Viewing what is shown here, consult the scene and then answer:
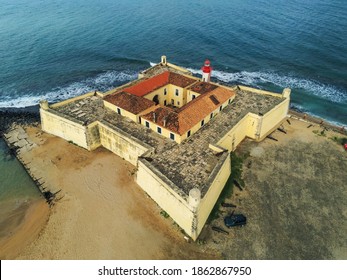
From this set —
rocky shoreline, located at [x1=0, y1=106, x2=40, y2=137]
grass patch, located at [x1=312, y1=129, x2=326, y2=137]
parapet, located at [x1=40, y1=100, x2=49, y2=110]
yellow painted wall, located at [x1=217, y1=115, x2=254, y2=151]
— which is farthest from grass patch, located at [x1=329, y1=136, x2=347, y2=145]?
rocky shoreline, located at [x1=0, y1=106, x2=40, y2=137]

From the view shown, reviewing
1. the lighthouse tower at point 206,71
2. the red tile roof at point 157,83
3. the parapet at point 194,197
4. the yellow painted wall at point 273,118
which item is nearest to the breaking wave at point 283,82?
the yellow painted wall at point 273,118

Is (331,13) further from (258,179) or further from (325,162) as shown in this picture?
(258,179)

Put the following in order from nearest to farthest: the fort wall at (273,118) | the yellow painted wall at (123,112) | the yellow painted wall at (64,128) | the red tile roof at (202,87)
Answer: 1. the yellow painted wall at (123,112)
2. the yellow painted wall at (64,128)
3. the fort wall at (273,118)
4. the red tile roof at (202,87)

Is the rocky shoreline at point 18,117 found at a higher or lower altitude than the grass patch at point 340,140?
lower

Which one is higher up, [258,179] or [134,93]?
[134,93]

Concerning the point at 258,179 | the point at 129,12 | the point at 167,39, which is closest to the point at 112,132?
the point at 258,179

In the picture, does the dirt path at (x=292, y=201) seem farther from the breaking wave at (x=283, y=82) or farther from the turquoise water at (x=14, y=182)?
the turquoise water at (x=14, y=182)

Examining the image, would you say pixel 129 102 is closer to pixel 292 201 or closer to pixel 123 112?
pixel 123 112
